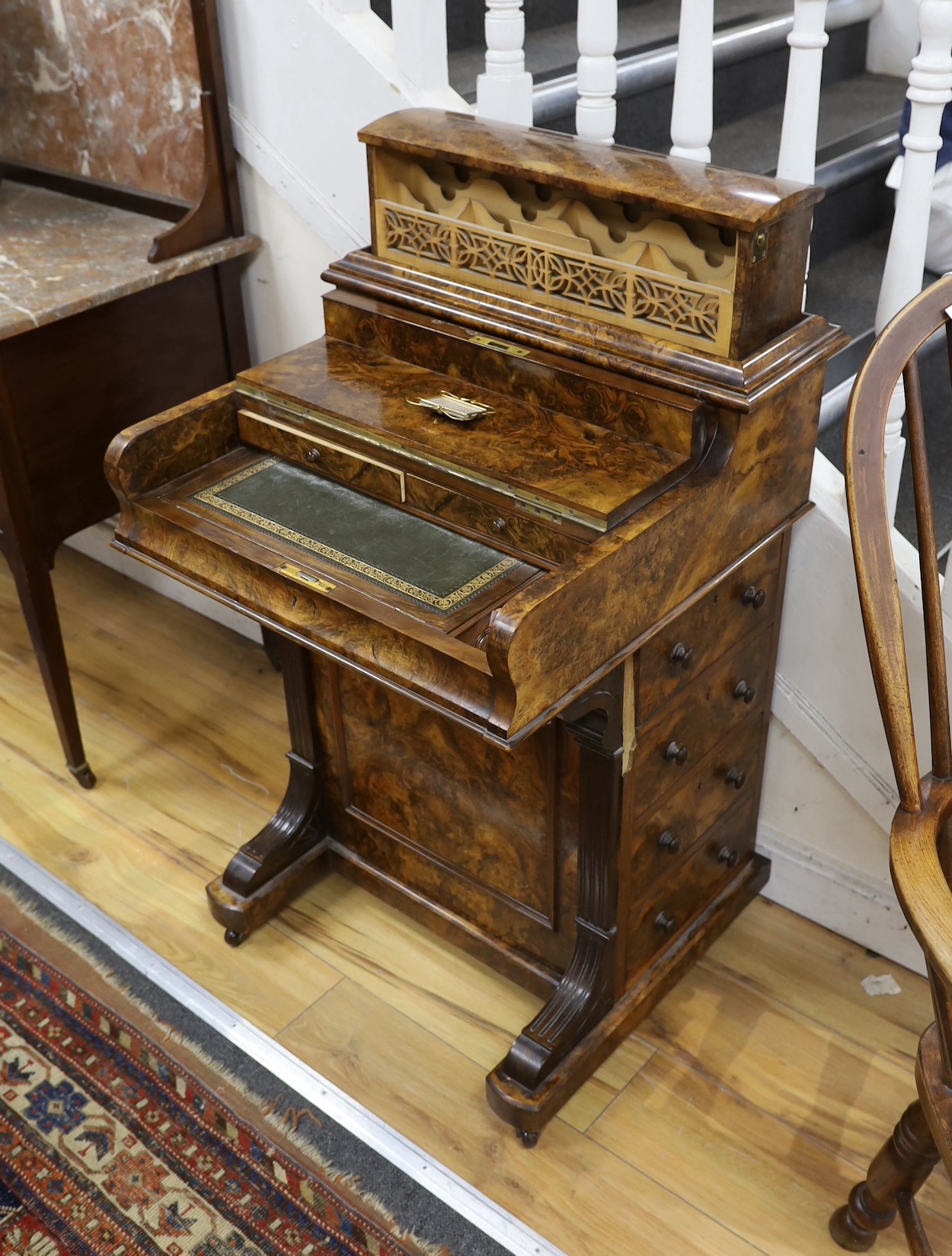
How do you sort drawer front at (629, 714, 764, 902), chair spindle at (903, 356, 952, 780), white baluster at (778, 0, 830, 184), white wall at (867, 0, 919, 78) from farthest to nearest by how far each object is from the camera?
white wall at (867, 0, 919, 78) < drawer front at (629, 714, 764, 902) < white baluster at (778, 0, 830, 184) < chair spindle at (903, 356, 952, 780)

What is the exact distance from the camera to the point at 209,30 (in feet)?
6.17

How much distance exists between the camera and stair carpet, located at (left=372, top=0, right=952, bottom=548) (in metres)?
1.96

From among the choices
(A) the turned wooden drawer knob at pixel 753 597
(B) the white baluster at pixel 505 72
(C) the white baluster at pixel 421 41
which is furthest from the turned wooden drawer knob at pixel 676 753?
(C) the white baluster at pixel 421 41

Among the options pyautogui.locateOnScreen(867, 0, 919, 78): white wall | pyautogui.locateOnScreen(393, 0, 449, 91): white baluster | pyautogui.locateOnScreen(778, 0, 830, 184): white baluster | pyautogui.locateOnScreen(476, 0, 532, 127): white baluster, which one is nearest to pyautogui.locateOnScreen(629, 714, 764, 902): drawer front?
pyautogui.locateOnScreen(778, 0, 830, 184): white baluster

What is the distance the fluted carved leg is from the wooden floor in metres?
0.10

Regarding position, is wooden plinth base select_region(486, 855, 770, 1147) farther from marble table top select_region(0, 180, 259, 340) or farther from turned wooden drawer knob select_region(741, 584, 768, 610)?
marble table top select_region(0, 180, 259, 340)

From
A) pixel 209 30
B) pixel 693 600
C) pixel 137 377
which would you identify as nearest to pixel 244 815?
pixel 137 377

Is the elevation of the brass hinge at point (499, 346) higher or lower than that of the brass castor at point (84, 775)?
higher

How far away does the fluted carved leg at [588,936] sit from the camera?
1485 millimetres

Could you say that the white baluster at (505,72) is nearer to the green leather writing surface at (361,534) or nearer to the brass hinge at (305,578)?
the green leather writing surface at (361,534)

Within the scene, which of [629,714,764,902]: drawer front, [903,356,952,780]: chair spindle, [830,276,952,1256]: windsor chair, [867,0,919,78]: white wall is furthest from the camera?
[867,0,919,78]: white wall

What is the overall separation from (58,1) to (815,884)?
185 cm

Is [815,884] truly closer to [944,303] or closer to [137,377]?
[944,303]

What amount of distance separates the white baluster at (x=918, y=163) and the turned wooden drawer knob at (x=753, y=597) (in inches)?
9.3
